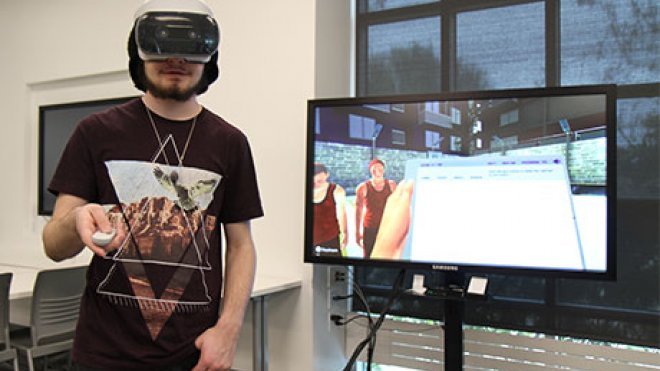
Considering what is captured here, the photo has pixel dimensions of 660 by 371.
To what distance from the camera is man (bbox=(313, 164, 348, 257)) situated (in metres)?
2.57

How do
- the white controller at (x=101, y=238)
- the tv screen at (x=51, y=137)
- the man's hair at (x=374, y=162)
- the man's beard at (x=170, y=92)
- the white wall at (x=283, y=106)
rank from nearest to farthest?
the white controller at (x=101, y=238) < the man's beard at (x=170, y=92) < the man's hair at (x=374, y=162) < the white wall at (x=283, y=106) < the tv screen at (x=51, y=137)

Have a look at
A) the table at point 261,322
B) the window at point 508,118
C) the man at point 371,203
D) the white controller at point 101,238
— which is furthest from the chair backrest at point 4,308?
the window at point 508,118

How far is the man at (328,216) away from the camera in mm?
2566

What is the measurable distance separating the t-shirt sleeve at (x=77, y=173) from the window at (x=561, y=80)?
1.61m

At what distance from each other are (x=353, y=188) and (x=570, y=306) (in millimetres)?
1201

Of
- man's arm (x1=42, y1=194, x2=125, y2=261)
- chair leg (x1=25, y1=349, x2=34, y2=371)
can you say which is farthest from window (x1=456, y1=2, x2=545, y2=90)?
chair leg (x1=25, y1=349, x2=34, y2=371)

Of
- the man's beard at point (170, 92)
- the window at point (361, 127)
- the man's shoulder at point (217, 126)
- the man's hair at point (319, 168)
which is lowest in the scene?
the man's hair at point (319, 168)

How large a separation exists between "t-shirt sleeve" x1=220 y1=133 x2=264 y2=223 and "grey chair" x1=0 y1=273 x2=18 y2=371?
1.65m

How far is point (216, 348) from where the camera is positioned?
1.18 metres

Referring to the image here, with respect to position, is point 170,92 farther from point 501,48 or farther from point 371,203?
point 501,48

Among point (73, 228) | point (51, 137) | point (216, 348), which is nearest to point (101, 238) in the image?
point (73, 228)

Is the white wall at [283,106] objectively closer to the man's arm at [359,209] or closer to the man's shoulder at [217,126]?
the man's arm at [359,209]

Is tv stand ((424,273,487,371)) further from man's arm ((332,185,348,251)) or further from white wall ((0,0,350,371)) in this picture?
white wall ((0,0,350,371))

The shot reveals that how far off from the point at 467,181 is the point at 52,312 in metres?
2.12
